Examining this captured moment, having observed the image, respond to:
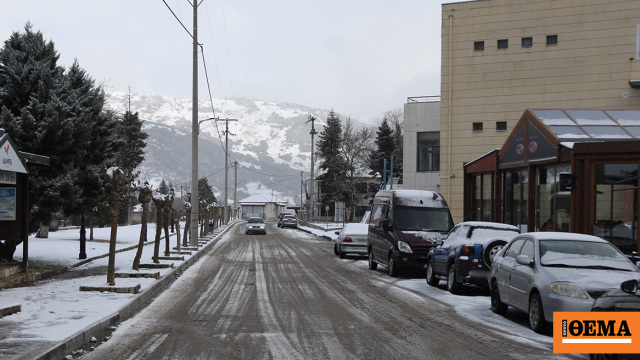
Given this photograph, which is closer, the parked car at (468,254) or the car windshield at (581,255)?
the car windshield at (581,255)

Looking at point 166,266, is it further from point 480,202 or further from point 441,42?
point 441,42

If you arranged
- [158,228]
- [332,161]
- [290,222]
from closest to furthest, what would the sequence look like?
1. [158,228]
2. [290,222]
3. [332,161]

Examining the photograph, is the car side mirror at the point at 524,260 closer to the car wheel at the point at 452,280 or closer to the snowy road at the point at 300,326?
the snowy road at the point at 300,326

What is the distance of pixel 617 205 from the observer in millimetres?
16344

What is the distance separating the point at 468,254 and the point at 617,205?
5.11 m

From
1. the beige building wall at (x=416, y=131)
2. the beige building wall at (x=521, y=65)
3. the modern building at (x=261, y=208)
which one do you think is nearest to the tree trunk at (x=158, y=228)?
the beige building wall at (x=521, y=65)

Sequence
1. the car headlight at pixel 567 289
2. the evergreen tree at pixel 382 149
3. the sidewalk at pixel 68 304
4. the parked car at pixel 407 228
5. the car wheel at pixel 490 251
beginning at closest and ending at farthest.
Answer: the sidewalk at pixel 68 304
the car headlight at pixel 567 289
the car wheel at pixel 490 251
the parked car at pixel 407 228
the evergreen tree at pixel 382 149

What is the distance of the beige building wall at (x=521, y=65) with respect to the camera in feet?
122

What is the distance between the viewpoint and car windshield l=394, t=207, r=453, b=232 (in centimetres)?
1928

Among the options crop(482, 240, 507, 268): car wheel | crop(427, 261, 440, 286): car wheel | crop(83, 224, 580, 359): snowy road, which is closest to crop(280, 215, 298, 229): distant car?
crop(83, 224, 580, 359): snowy road

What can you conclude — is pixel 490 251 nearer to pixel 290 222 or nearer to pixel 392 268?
pixel 392 268

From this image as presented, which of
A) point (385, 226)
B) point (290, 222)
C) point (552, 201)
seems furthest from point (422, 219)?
point (290, 222)

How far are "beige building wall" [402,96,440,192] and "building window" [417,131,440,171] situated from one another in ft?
1.07

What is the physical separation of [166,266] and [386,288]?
6843 mm
